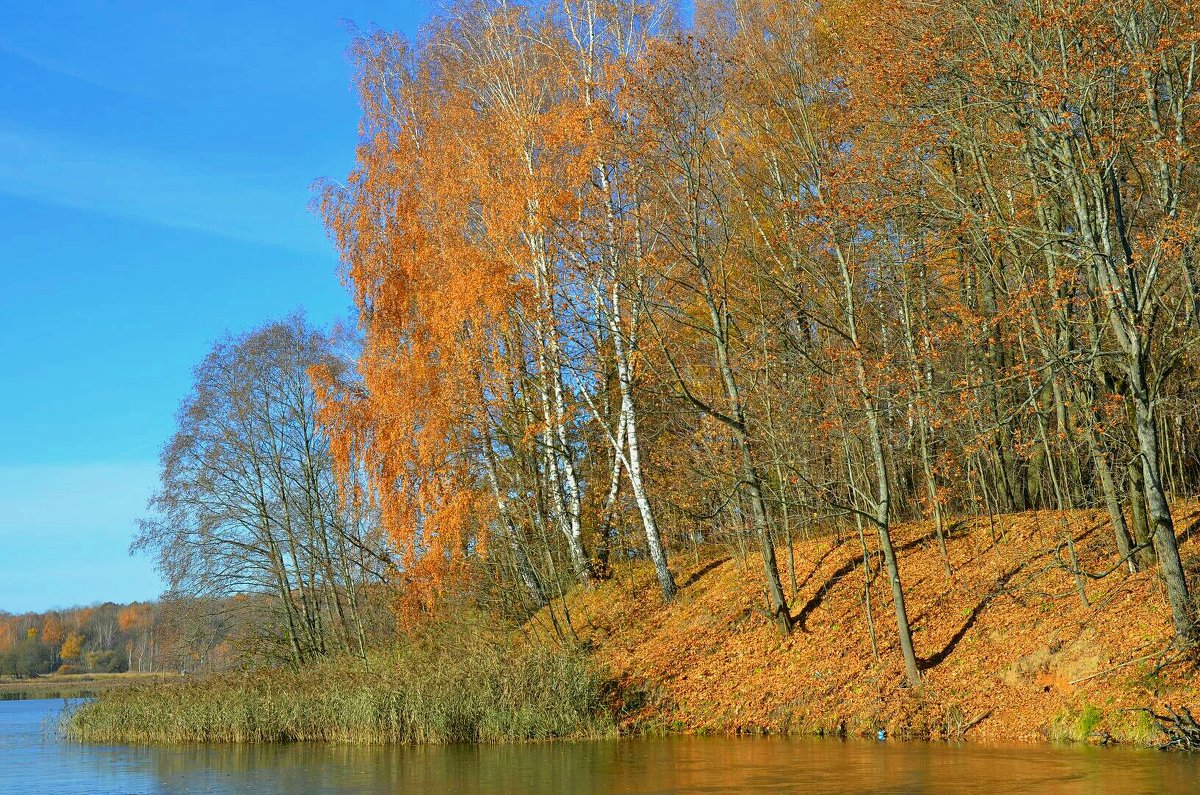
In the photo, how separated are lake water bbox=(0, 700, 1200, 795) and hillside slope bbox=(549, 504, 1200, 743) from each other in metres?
0.82

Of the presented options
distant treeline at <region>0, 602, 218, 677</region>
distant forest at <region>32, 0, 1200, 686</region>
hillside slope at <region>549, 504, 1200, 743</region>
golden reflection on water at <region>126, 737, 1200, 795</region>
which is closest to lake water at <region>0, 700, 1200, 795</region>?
golden reflection on water at <region>126, 737, 1200, 795</region>

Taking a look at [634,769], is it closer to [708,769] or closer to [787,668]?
[708,769]

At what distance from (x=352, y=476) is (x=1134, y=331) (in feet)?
54.8

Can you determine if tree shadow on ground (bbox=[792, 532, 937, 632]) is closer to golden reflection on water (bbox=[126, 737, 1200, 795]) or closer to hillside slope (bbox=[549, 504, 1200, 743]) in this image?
hillside slope (bbox=[549, 504, 1200, 743])

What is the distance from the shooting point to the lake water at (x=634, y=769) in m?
10.3

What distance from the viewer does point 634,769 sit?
1285 cm

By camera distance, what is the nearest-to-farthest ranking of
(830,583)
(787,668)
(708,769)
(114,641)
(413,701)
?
(708,769) < (787,668) < (413,701) < (830,583) < (114,641)

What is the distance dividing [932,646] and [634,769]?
537 centimetres

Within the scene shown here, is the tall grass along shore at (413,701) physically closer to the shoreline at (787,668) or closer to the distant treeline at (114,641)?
the shoreline at (787,668)

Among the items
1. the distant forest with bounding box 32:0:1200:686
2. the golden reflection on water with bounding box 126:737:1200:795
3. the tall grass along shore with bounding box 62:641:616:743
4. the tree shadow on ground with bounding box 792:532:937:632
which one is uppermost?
the distant forest with bounding box 32:0:1200:686

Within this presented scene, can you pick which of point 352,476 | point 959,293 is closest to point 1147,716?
point 959,293

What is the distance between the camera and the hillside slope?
1313 centimetres

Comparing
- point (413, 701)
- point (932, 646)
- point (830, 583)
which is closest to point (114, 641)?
point (413, 701)

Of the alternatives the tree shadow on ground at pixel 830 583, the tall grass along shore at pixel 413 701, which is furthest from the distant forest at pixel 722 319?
the tall grass along shore at pixel 413 701
